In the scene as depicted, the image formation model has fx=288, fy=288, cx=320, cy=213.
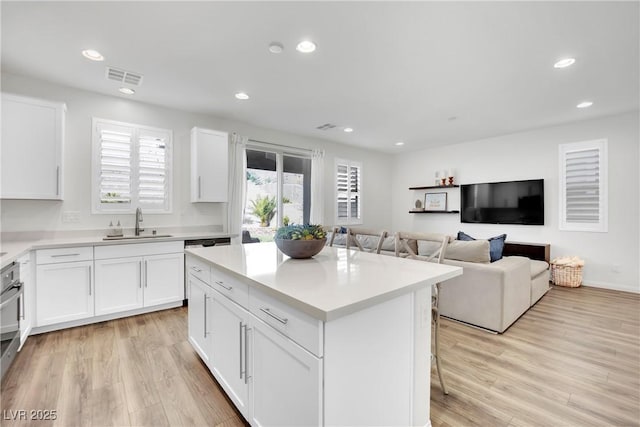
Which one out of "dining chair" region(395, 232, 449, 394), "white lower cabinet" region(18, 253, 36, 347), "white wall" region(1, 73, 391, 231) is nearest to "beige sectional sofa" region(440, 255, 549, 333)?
"dining chair" region(395, 232, 449, 394)

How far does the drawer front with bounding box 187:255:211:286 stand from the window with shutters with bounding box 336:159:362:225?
4.02 m

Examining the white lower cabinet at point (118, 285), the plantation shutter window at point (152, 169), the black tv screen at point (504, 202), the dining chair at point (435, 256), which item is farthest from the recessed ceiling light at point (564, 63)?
the white lower cabinet at point (118, 285)

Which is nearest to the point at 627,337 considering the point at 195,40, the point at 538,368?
the point at 538,368

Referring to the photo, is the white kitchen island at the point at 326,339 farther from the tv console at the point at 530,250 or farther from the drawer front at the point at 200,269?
the tv console at the point at 530,250

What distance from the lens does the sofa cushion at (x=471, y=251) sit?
298 cm

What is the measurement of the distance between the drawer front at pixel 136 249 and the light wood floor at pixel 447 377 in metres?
0.75

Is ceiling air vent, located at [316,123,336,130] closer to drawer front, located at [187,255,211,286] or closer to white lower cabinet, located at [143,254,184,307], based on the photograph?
white lower cabinet, located at [143,254,184,307]

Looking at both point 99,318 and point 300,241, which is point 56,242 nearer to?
point 99,318

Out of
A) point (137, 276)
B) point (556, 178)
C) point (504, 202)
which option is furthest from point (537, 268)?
point (137, 276)

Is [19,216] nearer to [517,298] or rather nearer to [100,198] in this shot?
[100,198]

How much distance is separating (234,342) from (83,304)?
2.36 m

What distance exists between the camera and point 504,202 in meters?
5.41

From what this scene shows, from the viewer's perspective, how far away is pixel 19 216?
307cm

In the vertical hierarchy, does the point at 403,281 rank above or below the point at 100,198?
below
